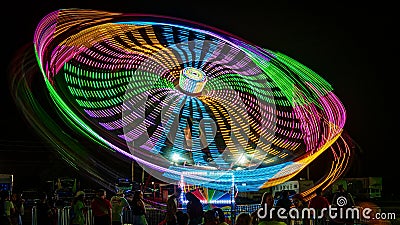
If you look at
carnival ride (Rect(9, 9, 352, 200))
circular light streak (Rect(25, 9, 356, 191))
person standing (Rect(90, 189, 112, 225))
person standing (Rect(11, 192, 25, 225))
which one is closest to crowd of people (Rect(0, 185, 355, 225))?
person standing (Rect(90, 189, 112, 225))

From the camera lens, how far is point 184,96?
67.1 feet

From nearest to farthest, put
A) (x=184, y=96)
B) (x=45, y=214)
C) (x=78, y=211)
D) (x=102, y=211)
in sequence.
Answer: (x=102, y=211) → (x=78, y=211) → (x=45, y=214) → (x=184, y=96)

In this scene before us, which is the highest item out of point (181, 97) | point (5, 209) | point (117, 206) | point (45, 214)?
point (181, 97)

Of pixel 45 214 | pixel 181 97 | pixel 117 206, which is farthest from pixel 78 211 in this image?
pixel 181 97

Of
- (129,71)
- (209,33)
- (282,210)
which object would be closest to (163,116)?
(129,71)

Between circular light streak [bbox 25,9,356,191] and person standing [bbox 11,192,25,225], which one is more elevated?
circular light streak [bbox 25,9,356,191]

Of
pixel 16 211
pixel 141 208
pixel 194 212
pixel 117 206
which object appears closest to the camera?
pixel 194 212

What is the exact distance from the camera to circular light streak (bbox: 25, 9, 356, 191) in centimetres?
1708

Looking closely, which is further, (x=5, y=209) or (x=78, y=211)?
(x=5, y=209)

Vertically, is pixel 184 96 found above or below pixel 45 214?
above

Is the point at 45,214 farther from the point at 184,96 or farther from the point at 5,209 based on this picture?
the point at 184,96

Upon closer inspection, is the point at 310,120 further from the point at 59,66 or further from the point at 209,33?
the point at 59,66

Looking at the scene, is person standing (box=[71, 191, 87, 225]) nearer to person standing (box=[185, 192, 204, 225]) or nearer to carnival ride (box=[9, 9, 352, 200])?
person standing (box=[185, 192, 204, 225])

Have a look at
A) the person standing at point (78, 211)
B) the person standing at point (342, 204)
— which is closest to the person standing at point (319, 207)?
the person standing at point (342, 204)
